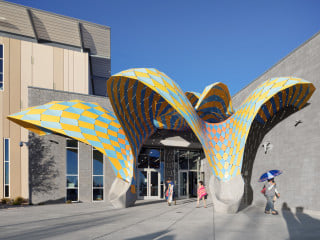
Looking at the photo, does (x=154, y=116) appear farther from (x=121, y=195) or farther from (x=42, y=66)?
(x=42, y=66)

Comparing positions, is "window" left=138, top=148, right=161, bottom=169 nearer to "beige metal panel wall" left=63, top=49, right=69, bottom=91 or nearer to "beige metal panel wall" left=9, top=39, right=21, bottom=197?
"beige metal panel wall" left=9, top=39, right=21, bottom=197

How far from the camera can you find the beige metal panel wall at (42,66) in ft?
85.9

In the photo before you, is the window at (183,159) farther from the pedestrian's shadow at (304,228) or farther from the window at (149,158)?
the pedestrian's shadow at (304,228)

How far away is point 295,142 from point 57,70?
22776 millimetres

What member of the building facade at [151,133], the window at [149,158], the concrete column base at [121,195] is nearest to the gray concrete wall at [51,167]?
the building facade at [151,133]

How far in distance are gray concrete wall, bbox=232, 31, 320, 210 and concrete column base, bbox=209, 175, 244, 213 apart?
2.89m

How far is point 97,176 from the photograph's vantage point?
20500 mm

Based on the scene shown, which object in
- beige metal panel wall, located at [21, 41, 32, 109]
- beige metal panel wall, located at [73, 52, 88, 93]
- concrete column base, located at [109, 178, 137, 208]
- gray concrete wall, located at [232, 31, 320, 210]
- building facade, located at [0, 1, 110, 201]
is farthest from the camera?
beige metal panel wall, located at [73, 52, 88, 93]

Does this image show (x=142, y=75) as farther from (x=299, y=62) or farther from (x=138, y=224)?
(x=299, y=62)

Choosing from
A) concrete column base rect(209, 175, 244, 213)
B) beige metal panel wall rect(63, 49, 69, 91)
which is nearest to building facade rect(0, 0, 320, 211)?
concrete column base rect(209, 175, 244, 213)

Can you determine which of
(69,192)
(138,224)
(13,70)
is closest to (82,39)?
(13,70)

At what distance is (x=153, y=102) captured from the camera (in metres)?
15.9

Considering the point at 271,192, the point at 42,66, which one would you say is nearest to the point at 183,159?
the point at 271,192

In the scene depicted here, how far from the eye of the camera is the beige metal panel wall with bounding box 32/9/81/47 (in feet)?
99.1
